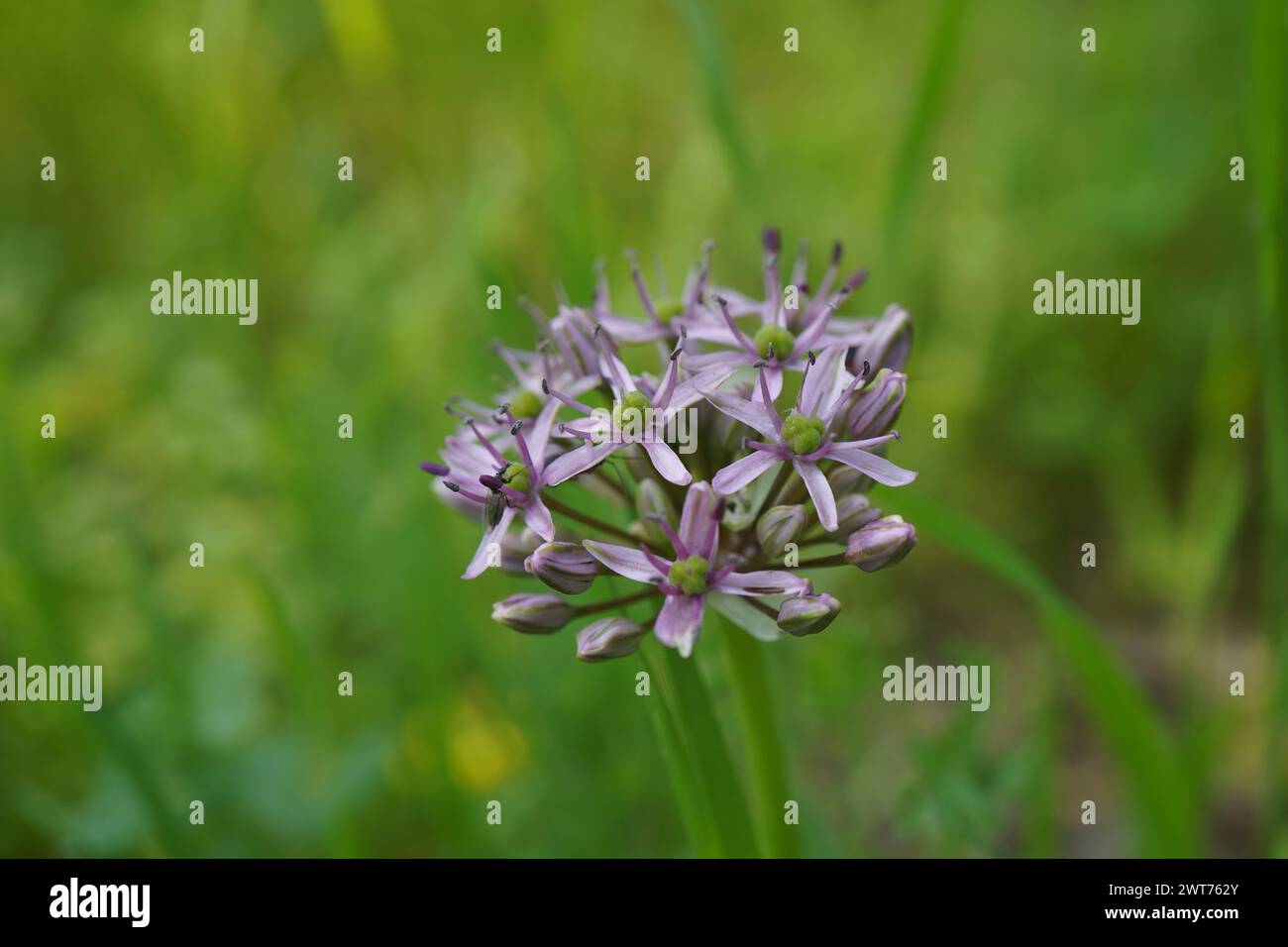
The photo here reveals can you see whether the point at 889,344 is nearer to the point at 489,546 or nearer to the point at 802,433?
the point at 802,433

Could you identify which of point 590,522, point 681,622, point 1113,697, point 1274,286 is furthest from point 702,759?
point 1274,286

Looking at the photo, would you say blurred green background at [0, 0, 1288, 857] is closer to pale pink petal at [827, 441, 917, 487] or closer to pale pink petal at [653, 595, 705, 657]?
pale pink petal at [827, 441, 917, 487]

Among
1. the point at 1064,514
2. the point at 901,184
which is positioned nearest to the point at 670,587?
the point at 901,184

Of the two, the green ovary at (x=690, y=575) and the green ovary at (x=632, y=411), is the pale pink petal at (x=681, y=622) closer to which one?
the green ovary at (x=690, y=575)

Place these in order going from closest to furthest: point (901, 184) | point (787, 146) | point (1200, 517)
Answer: point (901, 184), point (1200, 517), point (787, 146)

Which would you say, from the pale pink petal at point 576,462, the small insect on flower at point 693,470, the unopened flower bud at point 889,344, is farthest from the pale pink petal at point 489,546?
the unopened flower bud at point 889,344

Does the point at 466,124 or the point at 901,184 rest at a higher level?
the point at 466,124

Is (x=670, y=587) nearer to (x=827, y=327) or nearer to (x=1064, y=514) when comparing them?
(x=827, y=327)

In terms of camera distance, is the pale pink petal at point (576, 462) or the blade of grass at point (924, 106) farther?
the blade of grass at point (924, 106)
